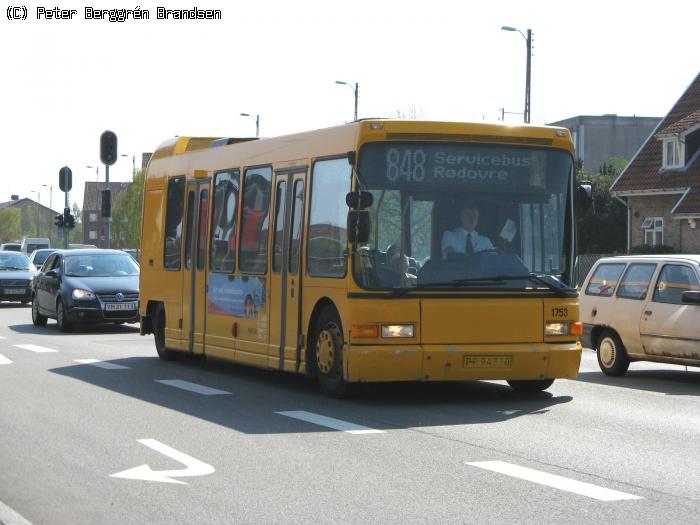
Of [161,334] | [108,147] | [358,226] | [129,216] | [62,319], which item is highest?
[129,216]

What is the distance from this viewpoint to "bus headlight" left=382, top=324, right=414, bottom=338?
1309 cm

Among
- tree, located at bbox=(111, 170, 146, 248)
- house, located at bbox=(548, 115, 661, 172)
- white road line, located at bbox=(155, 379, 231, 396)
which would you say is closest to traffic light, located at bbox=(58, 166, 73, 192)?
white road line, located at bbox=(155, 379, 231, 396)

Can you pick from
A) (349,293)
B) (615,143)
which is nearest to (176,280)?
(349,293)

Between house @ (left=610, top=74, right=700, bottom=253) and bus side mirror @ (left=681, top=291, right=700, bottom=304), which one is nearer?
bus side mirror @ (left=681, top=291, right=700, bottom=304)

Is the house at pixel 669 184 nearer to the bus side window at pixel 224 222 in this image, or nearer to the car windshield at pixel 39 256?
the car windshield at pixel 39 256

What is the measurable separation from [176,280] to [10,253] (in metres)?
25.0

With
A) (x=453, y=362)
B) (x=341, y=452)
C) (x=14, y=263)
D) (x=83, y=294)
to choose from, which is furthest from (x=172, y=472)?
(x=14, y=263)

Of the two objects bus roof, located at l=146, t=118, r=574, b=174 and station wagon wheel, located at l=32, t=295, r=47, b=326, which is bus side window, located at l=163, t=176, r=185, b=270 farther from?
station wagon wheel, located at l=32, t=295, r=47, b=326

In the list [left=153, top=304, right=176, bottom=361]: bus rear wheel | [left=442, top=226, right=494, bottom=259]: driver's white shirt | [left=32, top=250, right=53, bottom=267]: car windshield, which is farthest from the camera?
[left=32, top=250, right=53, bottom=267]: car windshield

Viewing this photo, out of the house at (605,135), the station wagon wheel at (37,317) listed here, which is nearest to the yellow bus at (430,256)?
the station wagon wheel at (37,317)

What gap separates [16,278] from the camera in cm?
4131

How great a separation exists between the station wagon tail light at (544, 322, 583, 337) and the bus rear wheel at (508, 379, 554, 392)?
0.96 m

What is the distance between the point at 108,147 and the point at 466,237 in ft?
93.0

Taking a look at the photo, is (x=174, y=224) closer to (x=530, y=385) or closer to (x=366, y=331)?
(x=530, y=385)
